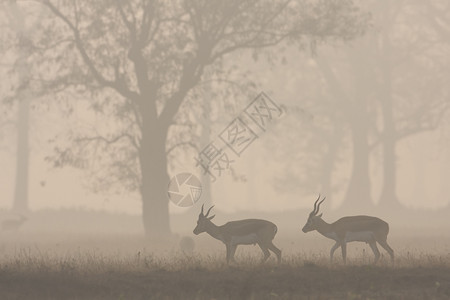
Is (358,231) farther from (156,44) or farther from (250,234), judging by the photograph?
(156,44)

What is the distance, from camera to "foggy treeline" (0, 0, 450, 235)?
33.5 meters

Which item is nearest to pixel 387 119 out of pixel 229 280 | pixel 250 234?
pixel 250 234

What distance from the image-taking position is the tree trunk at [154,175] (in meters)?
33.8

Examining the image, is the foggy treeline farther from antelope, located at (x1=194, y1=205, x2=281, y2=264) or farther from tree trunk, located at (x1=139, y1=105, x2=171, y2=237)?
antelope, located at (x1=194, y1=205, x2=281, y2=264)

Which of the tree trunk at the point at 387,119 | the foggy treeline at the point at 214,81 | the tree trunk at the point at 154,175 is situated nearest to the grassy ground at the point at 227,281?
the tree trunk at the point at 154,175

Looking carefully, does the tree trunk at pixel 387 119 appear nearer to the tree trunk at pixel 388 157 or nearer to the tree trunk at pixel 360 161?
the tree trunk at pixel 388 157

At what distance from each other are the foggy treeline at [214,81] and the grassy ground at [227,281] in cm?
1532

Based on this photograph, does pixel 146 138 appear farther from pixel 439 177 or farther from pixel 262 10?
pixel 439 177

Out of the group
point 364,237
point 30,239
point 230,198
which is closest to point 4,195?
point 230,198

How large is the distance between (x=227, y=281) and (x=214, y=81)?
42999mm

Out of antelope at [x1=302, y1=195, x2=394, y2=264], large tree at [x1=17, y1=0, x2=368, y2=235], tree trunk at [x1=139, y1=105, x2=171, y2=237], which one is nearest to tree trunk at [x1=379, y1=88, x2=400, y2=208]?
large tree at [x1=17, y1=0, x2=368, y2=235]

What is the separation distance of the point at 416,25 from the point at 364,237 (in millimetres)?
44488

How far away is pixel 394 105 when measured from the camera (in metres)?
Result: 61.4

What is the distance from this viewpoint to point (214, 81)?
193 feet
